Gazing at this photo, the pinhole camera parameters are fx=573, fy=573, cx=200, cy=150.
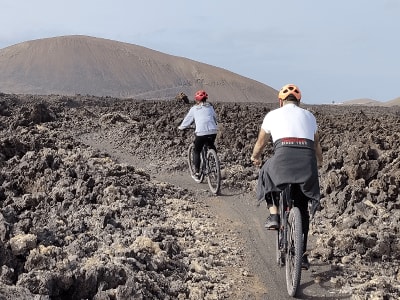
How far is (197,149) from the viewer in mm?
9922

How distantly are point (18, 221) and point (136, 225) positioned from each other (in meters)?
1.39

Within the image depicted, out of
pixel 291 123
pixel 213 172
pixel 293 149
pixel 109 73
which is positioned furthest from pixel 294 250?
pixel 109 73

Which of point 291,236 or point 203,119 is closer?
point 291,236

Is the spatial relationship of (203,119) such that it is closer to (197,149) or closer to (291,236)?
(197,149)

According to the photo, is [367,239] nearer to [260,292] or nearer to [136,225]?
[260,292]

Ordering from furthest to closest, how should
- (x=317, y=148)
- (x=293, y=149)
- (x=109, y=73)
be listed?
(x=109, y=73) < (x=317, y=148) < (x=293, y=149)

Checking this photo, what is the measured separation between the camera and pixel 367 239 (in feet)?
20.6

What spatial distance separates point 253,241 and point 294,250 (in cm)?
194

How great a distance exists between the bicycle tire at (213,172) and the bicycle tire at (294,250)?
4.16 metres

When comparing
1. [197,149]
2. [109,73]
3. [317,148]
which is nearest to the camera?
[317,148]

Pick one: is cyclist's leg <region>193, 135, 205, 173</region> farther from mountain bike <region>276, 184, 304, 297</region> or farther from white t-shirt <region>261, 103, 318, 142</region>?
white t-shirt <region>261, 103, 318, 142</region>

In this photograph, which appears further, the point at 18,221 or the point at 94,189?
the point at 94,189

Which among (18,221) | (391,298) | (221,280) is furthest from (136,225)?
(391,298)

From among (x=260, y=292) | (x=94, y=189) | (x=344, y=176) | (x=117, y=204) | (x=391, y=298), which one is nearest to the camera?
(x=391, y=298)
